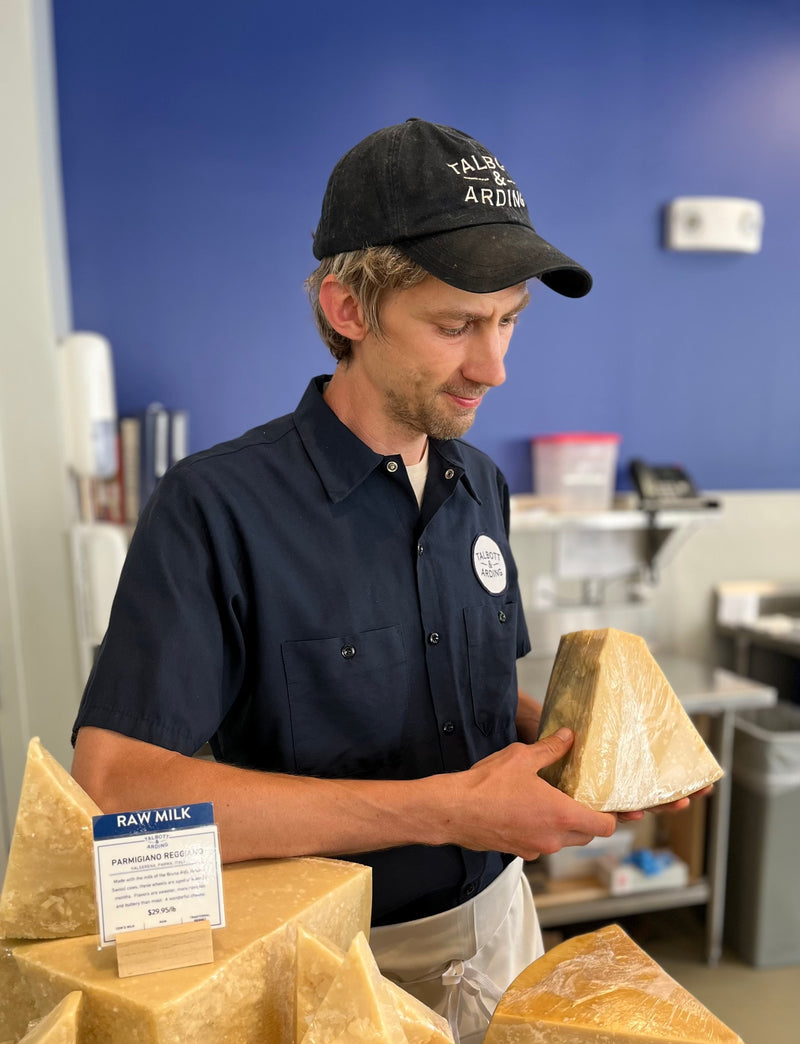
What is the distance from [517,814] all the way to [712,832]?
6.60ft

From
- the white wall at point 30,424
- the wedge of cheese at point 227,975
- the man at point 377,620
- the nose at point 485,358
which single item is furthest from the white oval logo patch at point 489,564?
the white wall at point 30,424

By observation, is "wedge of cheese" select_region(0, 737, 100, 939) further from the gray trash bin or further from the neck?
the gray trash bin

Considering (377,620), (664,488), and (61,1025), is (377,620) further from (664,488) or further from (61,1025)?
(664,488)

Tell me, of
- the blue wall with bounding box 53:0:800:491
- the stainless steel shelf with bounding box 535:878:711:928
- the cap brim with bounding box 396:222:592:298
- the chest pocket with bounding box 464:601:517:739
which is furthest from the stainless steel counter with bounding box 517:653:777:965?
the cap brim with bounding box 396:222:592:298

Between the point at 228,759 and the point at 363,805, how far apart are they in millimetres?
325

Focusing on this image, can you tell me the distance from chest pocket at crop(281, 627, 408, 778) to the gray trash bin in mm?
1876

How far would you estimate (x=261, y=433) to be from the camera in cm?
125

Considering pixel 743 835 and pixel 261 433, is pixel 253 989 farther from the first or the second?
pixel 743 835

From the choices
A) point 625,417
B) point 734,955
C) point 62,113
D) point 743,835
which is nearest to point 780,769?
point 743,835

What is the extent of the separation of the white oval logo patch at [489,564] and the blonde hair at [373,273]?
39 centimetres

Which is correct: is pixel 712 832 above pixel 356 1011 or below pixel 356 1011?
below

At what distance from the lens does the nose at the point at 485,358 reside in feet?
3.77

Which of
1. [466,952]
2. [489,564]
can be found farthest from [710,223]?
[466,952]

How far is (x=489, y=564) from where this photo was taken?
1.37 metres
